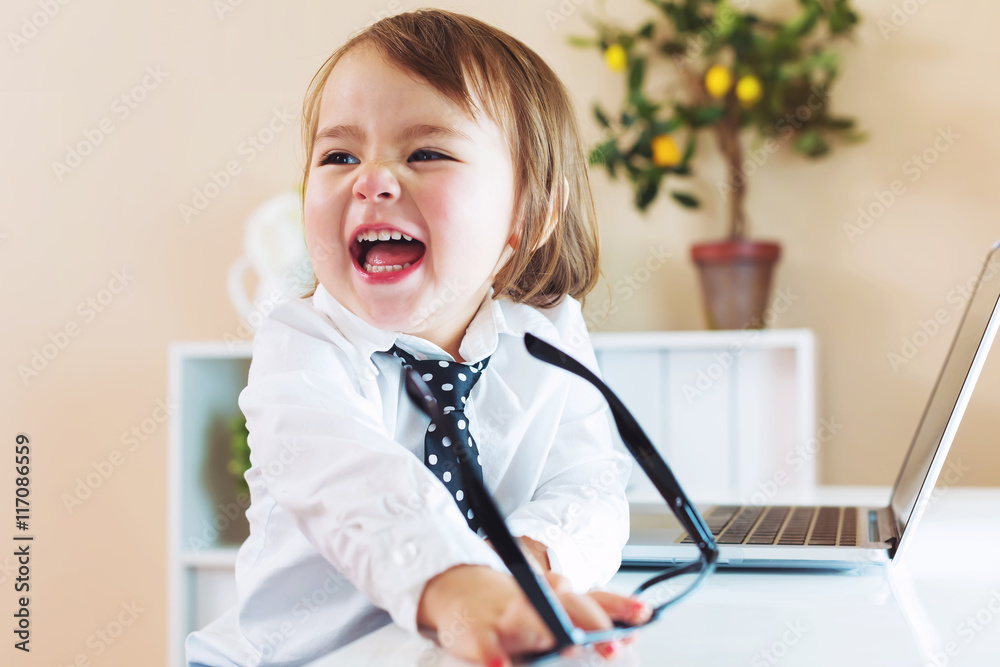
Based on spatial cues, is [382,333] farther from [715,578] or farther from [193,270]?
[193,270]

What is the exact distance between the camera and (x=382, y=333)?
67 centimetres

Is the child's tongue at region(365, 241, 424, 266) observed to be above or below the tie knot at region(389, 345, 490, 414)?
above

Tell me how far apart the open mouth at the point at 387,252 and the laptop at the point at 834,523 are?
11.4 inches

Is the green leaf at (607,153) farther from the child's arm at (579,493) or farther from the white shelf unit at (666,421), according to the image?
the child's arm at (579,493)

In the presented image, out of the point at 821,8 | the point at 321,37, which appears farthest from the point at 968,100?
the point at 321,37

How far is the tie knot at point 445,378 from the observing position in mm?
695

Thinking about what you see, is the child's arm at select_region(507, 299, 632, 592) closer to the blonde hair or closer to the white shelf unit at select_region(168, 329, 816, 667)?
the blonde hair

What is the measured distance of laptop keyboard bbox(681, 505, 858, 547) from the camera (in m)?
0.71

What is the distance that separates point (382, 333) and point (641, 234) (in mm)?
1307

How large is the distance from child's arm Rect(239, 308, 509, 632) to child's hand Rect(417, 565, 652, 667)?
0.01m

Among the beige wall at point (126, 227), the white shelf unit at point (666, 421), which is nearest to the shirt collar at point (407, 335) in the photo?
the white shelf unit at point (666, 421)

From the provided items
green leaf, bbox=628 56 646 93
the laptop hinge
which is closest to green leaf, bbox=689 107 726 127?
green leaf, bbox=628 56 646 93

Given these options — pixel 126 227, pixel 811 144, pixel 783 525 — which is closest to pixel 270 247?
pixel 126 227

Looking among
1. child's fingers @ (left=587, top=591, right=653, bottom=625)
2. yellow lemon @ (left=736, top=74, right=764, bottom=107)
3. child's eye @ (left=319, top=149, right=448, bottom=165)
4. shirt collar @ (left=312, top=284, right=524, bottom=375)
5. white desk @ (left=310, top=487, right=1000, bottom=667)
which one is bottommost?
white desk @ (left=310, top=487, right=1000, bottom=667)
